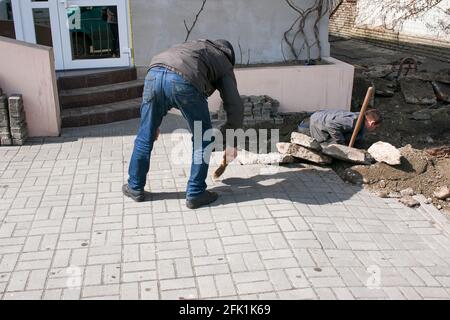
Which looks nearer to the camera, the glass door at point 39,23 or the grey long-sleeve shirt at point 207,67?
the grey long-sleeve shirt at point 207,67

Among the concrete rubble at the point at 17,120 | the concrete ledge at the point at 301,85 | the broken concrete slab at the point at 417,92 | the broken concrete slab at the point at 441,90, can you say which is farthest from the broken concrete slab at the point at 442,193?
the concrete rubble at the point at 17,120

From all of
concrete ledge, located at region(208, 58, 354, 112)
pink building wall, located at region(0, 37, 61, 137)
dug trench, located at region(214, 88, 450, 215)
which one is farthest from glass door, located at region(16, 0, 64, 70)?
dug trench, located at region(214, 88, 450, 215)

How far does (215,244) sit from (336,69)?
4.92 m

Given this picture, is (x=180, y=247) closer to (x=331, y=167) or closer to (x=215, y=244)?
(x=215, y=244)

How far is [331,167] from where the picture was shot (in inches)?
227

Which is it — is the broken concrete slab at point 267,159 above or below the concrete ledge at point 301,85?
below

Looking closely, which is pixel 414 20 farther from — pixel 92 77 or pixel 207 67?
pixel 207 67

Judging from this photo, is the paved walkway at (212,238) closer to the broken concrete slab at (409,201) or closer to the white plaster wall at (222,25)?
the broken concrete slab at (409,201)

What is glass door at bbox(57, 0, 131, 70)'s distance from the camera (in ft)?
26.6

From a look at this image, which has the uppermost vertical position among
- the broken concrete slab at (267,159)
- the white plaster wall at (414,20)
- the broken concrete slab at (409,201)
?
the white plaster wall at (414,20)

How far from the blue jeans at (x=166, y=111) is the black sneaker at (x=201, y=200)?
0.12 ft

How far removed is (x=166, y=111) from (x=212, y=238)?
122 centimetres

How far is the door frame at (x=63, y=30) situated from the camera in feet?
26.1
